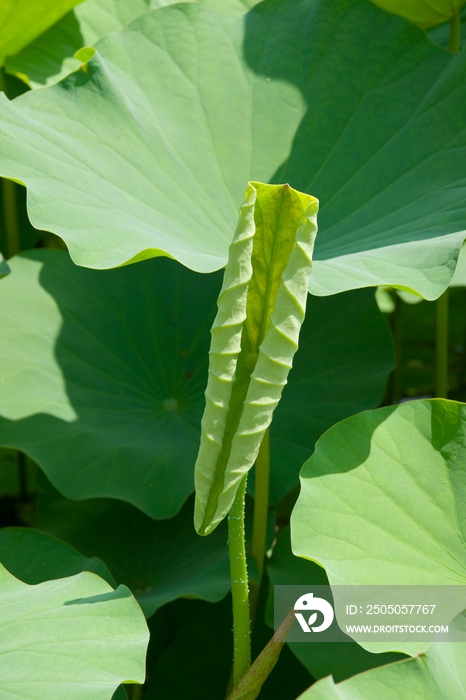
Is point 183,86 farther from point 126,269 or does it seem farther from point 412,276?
point 412,276

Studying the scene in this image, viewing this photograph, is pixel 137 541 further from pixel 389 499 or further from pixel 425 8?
pixel 425 8

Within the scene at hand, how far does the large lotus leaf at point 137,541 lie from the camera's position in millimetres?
1254

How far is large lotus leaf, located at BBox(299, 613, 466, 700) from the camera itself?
696 millimetres

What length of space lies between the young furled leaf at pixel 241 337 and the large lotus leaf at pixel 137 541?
569mm

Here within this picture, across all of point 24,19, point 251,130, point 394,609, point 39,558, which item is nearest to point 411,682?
point 394,609

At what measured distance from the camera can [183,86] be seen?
136 centimetres

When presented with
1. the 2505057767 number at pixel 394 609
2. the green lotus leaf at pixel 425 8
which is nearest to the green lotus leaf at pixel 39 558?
the 2505057767 number at pixel 394 609

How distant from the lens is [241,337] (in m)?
0.69

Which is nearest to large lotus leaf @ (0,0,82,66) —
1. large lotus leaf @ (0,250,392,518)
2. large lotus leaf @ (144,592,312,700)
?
large lotus leaf @ (0,250,392,518)

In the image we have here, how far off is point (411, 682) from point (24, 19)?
1.50 m

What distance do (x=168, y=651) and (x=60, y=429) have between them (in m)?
0.47

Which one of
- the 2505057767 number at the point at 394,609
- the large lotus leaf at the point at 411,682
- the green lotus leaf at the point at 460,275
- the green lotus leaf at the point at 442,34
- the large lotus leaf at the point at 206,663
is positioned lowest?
the large lotus leaf at the point at 206,663

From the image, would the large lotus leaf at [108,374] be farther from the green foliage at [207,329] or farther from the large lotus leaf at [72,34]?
the large lotus leaf at [72,34]

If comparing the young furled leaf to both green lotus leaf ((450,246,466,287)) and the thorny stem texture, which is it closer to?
the thorny stem texture
